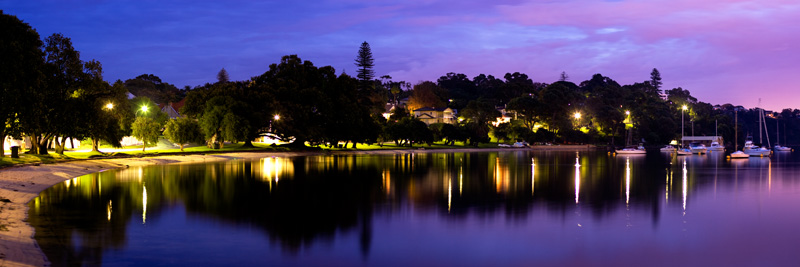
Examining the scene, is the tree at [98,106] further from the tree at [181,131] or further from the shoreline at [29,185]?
the tree at [181,131]

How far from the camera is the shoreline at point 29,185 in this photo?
56.9 feet

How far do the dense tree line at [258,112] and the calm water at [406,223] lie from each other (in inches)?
470

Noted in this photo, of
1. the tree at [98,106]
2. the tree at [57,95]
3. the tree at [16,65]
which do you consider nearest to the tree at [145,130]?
the tree at [98,106]

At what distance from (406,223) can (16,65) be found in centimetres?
3338

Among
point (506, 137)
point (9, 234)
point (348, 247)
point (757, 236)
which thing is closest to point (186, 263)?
point (348, 247)

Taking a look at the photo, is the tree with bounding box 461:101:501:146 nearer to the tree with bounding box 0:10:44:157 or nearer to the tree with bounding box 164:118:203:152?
the tree with bounding box 164:118:203:152

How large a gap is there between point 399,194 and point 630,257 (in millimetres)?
19057

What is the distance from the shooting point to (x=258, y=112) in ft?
294

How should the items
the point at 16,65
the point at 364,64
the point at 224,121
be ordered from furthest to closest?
the point at 364,64
the point at 224,121
the point at 16,65

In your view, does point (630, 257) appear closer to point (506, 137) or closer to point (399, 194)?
point (399, 194)

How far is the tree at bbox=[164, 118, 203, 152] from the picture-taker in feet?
253

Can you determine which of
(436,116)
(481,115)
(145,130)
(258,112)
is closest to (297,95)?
(258,112)

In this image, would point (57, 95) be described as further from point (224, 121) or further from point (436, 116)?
point (436, 116)

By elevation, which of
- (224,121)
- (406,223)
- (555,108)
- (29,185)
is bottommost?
(406,223)
